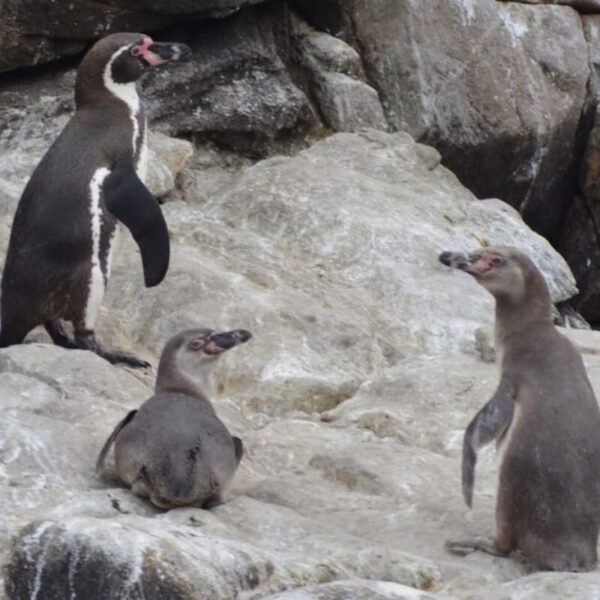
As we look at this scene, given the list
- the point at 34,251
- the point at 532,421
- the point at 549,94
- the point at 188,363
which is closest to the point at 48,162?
the point at 34,251

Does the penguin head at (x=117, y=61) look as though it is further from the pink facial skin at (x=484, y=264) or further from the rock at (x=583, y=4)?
the rock at (x=583, y=4)

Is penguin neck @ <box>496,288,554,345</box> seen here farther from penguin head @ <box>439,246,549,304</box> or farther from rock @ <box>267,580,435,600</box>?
rock @ <box>267,580,435,600</box>

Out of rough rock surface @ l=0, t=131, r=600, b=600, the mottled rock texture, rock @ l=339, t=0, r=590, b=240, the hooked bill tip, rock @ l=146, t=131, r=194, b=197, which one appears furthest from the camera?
rock @ l=339, t=0, r=590, b=240

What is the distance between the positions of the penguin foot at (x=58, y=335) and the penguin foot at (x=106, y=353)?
126 millimetres

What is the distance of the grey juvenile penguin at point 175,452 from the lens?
224 inches

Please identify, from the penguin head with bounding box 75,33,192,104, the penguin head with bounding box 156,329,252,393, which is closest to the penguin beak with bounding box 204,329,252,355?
the penguin head with bounding box 156,329,252,393

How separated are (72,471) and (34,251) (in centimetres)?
225

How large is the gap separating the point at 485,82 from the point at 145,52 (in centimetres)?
364

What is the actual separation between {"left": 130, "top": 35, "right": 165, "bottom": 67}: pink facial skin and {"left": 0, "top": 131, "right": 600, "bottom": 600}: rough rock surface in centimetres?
92

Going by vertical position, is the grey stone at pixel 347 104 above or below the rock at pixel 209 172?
above

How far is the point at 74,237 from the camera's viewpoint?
7.97 meters

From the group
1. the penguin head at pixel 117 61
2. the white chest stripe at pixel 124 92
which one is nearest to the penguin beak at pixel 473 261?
the white chest stripe at pixel 124 92

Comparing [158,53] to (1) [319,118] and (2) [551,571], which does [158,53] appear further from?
(2) [551,571]

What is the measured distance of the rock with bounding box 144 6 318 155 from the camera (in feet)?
35.3
